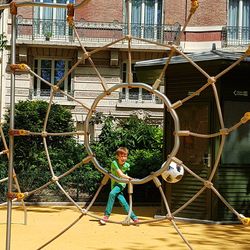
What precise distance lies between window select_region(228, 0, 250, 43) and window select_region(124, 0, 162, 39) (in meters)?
3.30

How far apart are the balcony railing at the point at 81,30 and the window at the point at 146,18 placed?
0.36 ft

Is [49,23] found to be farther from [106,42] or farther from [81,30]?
[106,42]

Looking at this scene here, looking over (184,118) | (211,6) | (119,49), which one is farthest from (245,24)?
(184,118)

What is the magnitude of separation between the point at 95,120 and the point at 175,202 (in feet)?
31.4

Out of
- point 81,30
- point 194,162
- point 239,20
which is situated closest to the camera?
point 194,162

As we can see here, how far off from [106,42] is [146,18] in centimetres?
243

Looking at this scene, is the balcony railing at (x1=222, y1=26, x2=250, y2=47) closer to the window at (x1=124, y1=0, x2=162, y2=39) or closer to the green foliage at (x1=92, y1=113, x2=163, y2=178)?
the window at (x1=124, y1=0, x2=162, y2=39)

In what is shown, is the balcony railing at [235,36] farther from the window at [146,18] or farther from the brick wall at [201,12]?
the window at [146,18]

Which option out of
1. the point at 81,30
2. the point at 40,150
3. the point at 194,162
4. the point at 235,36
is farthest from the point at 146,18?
the point at 194,162

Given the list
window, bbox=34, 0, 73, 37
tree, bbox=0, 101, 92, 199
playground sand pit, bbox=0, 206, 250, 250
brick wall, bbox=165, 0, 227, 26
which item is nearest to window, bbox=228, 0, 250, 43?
brick wall, bbox=165, 0, 227, 26

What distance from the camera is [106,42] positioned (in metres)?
26.6

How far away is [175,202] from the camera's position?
36.5 feet

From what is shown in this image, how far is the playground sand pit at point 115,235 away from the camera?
7.95 metres

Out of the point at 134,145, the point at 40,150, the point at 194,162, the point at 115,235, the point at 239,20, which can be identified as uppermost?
the point at 239,20
